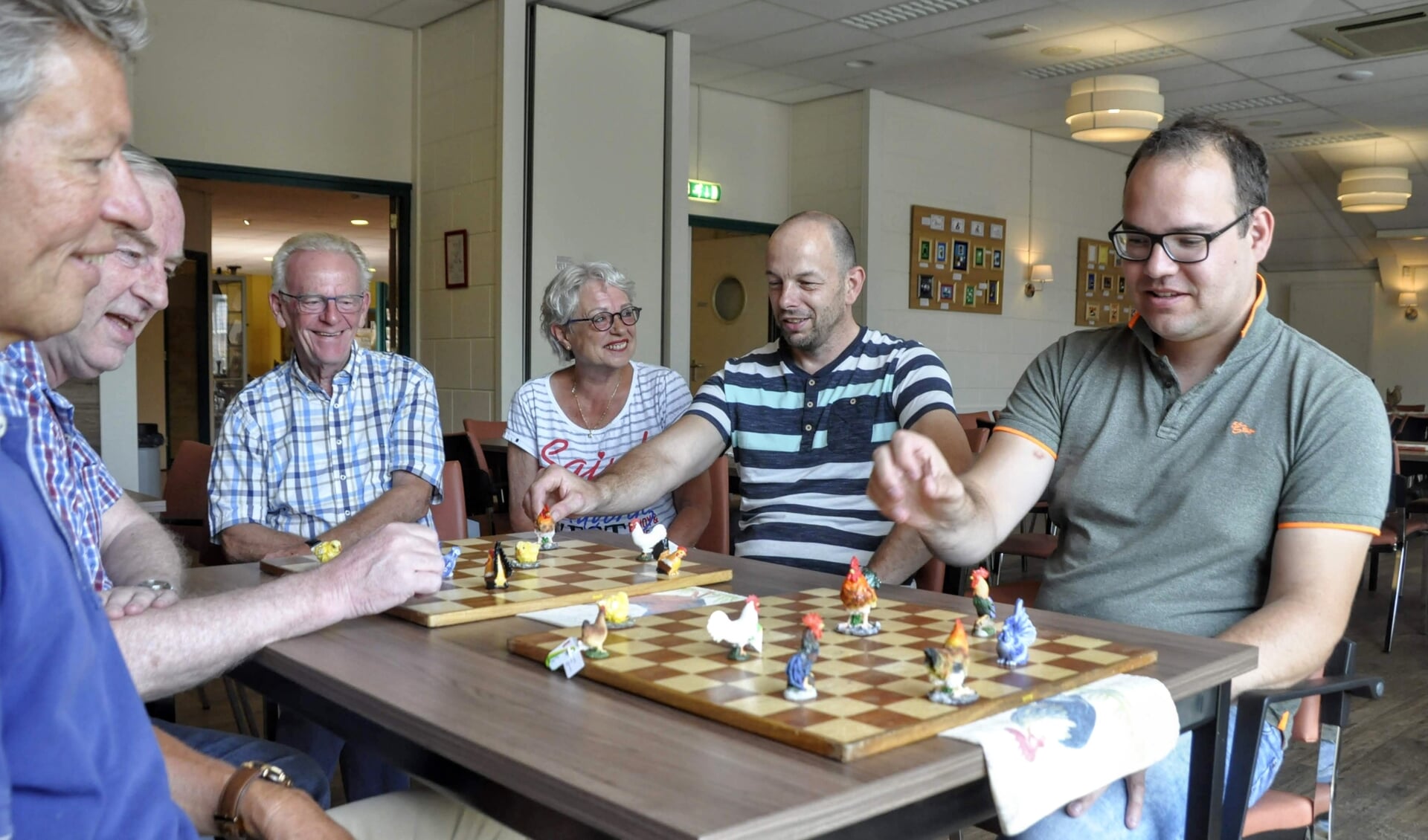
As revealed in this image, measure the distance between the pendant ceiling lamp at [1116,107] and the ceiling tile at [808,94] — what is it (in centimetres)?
181

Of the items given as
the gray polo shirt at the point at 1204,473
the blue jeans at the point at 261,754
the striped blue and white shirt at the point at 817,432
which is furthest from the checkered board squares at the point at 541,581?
the gray polo shirt at the point at 1204,473

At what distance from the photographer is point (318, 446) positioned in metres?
2.75

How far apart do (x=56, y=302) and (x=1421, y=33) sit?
8025mm

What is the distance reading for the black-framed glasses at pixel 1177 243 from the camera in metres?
1.78

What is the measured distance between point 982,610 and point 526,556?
773mm

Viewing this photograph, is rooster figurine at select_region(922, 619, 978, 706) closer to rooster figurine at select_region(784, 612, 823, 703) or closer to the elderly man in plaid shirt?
rooster figurine at select_region(784, 612, 823, 703)

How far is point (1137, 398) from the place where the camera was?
1.96 m

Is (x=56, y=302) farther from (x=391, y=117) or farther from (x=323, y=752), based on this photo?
(x=391, y=117)

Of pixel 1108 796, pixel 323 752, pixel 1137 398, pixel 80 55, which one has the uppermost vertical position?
pixel 80 55

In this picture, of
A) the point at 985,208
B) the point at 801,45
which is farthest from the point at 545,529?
the point at 985,208

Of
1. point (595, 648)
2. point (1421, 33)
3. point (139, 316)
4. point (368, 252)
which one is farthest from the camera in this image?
point (368, 252)

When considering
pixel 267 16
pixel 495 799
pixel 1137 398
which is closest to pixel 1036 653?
pixel 495 799

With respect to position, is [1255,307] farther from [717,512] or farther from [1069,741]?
[717,512]

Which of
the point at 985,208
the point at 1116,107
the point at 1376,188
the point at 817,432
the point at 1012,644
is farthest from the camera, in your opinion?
the point at 1376,188
